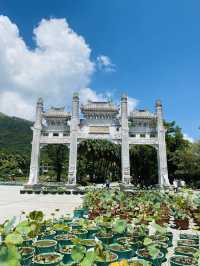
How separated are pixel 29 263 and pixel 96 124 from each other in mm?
22068

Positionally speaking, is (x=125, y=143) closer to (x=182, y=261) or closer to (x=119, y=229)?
(x=119, y=229)

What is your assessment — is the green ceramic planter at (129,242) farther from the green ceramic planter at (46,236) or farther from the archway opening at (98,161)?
the archway opening at (98,161)

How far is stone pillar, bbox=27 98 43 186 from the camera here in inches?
944

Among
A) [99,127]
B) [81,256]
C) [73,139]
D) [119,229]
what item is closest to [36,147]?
[73,139]

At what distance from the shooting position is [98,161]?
39.8 meters

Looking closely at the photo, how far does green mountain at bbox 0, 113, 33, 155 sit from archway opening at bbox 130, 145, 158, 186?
1677 inches

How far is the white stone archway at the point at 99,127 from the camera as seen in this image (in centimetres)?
2464

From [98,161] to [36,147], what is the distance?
1645 cm

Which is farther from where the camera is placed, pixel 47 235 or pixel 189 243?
pixel 47 235

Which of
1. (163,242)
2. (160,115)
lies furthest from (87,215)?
(160,115)

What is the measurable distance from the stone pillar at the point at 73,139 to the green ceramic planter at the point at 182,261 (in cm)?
2029

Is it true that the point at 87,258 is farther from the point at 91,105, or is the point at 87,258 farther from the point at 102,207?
the point at 91,105

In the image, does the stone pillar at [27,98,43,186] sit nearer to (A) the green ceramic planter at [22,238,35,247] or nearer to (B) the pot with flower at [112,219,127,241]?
(B) the pot with flower at [112,219,127,241]

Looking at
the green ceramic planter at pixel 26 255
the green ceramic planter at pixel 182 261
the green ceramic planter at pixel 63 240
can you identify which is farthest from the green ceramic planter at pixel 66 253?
the green ceramic planter at pixel 182 261
